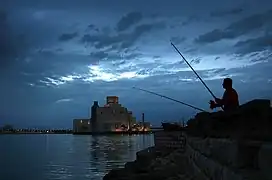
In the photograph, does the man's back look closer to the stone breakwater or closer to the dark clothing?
the dark clothing

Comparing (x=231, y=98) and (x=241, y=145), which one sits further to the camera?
(x=231, y=98)

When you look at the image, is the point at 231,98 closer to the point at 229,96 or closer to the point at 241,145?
the point at 229,96

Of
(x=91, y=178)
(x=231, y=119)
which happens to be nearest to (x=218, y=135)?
(x=231, y=119)

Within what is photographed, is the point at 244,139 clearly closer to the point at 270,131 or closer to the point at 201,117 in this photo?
the point at 270,131

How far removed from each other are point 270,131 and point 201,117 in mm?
4746

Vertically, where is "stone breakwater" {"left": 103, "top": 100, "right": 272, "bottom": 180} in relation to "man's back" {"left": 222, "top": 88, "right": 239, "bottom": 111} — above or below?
below

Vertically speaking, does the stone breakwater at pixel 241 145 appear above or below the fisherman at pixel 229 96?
below

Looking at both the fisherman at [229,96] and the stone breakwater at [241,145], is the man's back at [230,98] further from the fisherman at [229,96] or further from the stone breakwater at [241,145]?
the stone breakwater at [241,145]

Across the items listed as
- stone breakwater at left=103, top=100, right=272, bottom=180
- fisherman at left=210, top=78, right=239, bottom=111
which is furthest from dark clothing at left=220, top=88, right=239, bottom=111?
stone breakwater at left=103, top=100, right=272, bottom=180

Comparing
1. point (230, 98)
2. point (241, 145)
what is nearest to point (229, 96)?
point (230, 98)

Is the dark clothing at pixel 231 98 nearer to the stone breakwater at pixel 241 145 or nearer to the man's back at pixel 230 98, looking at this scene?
the man's back at pixel 230 98

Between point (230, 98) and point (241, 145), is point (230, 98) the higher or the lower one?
the higher one

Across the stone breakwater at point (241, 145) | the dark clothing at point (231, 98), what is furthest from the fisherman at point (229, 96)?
the stone breakwater at point (241, 145)

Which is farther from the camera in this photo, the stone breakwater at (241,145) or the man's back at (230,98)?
the man's back at (230,98)
